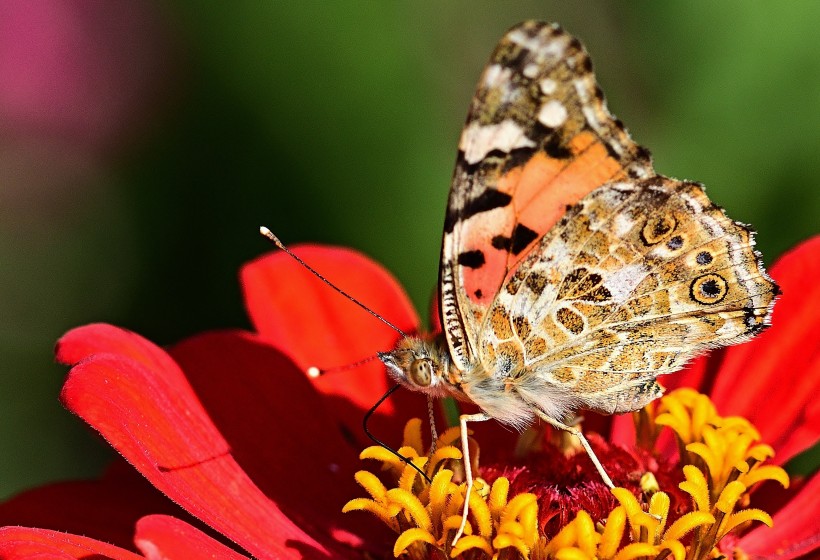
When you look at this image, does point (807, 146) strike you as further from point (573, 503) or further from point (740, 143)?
point (573, 503)

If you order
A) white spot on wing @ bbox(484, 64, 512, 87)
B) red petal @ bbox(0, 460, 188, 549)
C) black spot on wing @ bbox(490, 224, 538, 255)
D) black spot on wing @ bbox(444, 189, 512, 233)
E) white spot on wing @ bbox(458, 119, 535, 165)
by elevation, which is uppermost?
white spot on wing @ bbox(484, 64, 512, 87)

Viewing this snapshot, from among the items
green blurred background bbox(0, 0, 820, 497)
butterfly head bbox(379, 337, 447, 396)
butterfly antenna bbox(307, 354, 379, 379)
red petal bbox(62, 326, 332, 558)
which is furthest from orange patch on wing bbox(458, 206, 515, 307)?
green blurred background bbox(0, 0, 820, 497)

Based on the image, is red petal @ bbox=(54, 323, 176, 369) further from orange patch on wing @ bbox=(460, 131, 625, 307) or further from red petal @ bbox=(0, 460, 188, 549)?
orange patch on wing @ bbox=(460, 131, 625, 307)

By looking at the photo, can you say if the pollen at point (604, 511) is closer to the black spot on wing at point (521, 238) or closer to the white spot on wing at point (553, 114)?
the black spot on wing at point (521, 238)

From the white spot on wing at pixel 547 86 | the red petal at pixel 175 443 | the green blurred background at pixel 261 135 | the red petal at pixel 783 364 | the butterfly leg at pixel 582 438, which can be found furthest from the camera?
the green blurred background at pixel 261 135

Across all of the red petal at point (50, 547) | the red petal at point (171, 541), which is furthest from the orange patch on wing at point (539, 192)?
the red petal at point (50, 547)

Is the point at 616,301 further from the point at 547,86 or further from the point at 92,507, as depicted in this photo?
the point at 92,507
